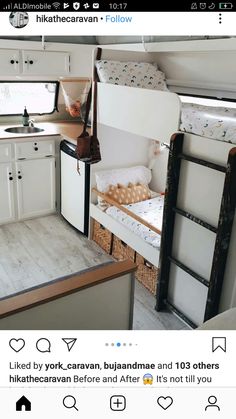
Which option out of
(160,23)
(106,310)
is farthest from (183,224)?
(160,23)

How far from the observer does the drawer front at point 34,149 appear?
3.55m

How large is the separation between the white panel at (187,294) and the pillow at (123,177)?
1133 millimetres

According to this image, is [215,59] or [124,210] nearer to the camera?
[215,59]

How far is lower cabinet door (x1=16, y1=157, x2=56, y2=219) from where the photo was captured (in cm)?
366

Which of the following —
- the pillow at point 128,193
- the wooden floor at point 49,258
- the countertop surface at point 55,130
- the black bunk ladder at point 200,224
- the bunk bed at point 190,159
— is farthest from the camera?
the countertop surface at point 55,130

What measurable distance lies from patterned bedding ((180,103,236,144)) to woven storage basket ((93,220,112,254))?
1412 mm

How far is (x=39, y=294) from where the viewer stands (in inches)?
54.7

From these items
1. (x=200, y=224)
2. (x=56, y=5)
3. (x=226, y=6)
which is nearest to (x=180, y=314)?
(x=200, y=224)
